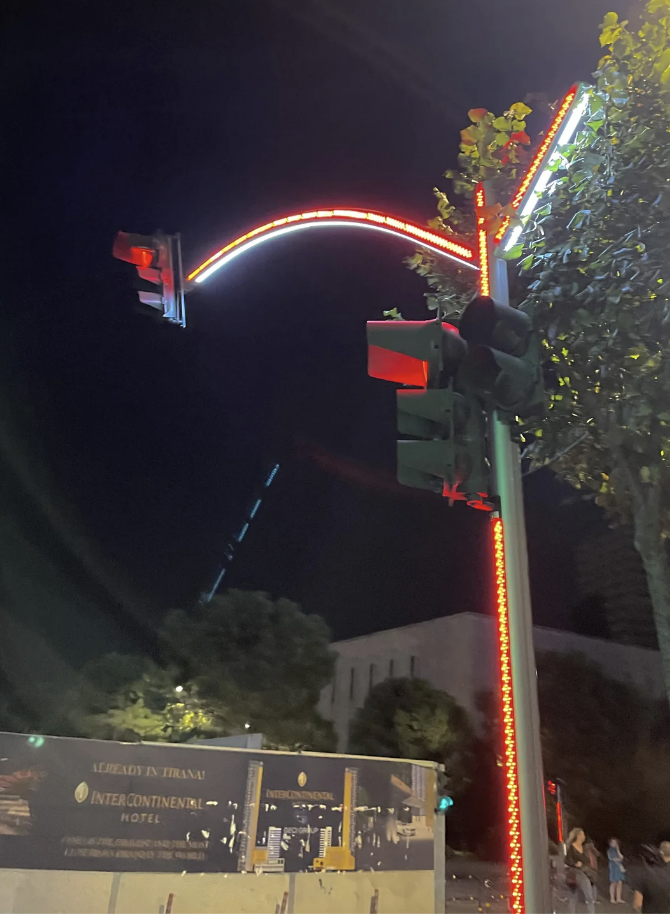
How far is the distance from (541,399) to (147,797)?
5.53 m

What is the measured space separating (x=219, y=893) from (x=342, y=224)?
6.22 meters

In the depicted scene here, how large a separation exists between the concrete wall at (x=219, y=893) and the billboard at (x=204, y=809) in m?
0.09

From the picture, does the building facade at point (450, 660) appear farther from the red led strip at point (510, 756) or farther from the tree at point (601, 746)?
the red led strip at point (510, 756)

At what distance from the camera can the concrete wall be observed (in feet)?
20.0

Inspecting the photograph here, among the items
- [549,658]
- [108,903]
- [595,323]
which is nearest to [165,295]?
[595,323]

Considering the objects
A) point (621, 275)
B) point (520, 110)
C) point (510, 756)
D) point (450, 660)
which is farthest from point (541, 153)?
point (450, 660)

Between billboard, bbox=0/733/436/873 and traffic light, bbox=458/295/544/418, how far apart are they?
5.32 meters

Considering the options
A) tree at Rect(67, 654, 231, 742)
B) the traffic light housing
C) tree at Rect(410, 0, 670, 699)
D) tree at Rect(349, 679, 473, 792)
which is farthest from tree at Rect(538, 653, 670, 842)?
the traffic light housing

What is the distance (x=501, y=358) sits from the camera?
3.31m

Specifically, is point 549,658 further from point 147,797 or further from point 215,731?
point 147,797

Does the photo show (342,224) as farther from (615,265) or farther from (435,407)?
(615,265)

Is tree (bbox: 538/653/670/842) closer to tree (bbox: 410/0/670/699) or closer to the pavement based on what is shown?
the pavement

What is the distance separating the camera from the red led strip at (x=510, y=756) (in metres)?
2.83

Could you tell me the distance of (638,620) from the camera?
846 inches
